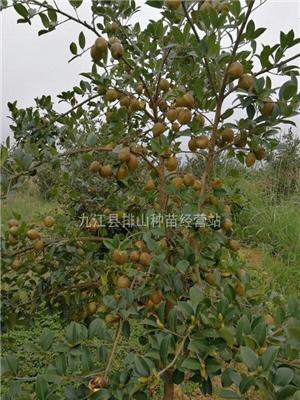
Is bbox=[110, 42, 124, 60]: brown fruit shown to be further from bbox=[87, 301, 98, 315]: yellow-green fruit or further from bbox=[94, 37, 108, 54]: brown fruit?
bbox=[87, 301, 98, 315]: yellow-green fruit

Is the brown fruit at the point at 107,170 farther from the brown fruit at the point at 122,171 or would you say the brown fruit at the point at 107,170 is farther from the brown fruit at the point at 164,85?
the brown fruit at the point at 164,85

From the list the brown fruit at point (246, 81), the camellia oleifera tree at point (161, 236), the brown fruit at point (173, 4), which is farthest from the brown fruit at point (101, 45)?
the brown fruit at point (246, 81)

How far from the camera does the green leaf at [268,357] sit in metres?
0.57

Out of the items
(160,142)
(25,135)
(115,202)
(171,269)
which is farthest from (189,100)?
(25,135)

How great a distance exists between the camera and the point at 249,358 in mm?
573

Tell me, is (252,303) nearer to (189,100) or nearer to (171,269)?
(171,269)

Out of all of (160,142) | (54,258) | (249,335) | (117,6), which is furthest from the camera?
(54,258)

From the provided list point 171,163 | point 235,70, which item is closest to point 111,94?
point 171,163

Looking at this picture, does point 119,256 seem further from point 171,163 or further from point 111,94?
point 111,94

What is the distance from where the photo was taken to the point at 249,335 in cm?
61

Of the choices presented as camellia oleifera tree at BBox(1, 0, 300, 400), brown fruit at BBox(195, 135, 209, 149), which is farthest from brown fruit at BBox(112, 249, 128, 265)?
brown fruit at BBox(195, 135, 209, 149)

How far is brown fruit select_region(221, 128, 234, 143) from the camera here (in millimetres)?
830

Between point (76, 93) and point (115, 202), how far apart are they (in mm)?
325

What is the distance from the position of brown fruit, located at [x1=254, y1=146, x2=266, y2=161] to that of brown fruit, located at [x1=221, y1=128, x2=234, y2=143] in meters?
0.06
